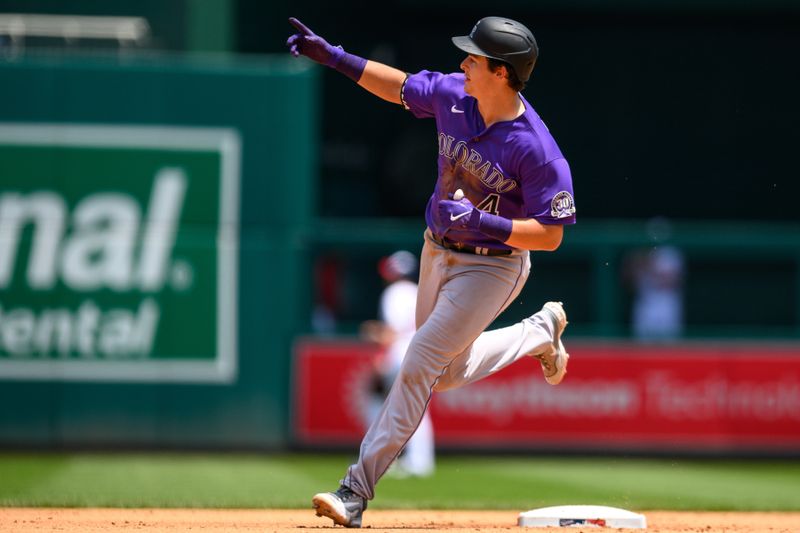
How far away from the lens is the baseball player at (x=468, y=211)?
5.95 metres

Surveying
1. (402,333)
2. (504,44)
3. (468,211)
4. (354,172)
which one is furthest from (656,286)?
(468,211)

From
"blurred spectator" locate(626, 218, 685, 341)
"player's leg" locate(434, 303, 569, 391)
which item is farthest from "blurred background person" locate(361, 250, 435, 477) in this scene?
"player's leg" locate(434, 303, 569, 391)

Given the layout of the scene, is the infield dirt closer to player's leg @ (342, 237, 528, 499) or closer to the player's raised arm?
player's leg @ (342, 237, 528, 499)

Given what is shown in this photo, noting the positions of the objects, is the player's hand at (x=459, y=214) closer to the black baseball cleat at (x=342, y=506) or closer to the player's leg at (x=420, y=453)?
the black baseball cleat at (x=342, y=506)

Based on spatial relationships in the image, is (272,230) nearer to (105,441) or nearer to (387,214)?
(105,441)

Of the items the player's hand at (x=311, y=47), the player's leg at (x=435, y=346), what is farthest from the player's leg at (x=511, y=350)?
the player's hand at (x=311, y=47)

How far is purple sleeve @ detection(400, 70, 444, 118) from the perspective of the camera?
6309mm

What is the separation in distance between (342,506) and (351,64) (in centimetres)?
195

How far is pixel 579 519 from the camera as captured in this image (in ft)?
21.7

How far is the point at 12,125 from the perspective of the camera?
12250mm

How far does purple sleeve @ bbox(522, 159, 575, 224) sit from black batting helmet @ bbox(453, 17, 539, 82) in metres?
0.42

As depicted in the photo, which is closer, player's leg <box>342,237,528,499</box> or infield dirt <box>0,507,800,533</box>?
player's leg <box>342,237,528,499</box>

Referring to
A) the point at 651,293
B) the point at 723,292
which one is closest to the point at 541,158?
the point at 651,293

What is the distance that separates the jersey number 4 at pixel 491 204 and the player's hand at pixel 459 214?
276 millimetres
